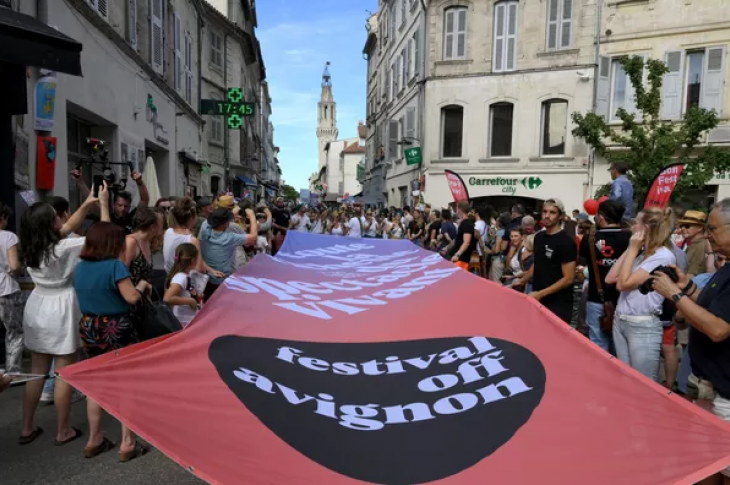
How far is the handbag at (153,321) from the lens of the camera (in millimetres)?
3699

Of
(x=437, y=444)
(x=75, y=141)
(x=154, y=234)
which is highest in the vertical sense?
(x=75, y=141)

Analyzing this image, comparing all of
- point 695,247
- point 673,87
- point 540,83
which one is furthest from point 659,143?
point 695,247

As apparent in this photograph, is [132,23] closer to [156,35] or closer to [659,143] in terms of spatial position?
[156,35]

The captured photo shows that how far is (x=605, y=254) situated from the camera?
180 inches

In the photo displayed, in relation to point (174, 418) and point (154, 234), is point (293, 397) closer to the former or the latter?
point (174, 418)

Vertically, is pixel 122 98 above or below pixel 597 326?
above

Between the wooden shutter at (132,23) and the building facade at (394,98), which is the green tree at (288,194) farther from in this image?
the wooden shutter at (132,23)

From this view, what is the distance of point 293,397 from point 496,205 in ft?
71.3

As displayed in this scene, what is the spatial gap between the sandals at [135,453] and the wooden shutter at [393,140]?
26402 millimetres

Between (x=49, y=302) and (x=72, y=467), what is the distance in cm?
122

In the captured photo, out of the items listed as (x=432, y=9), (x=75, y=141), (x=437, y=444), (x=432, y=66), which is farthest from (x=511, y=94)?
(x=437, y=444)

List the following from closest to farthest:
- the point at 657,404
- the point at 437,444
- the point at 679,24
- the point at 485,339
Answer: the point at 437,444 → the point at 657,404 → the point at 485,339 → the point at 679,24

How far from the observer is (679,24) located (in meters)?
18.8

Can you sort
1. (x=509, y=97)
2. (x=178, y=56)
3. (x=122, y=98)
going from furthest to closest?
(x=509, y=97), (x=178, y=56), (x=122, y=98)
